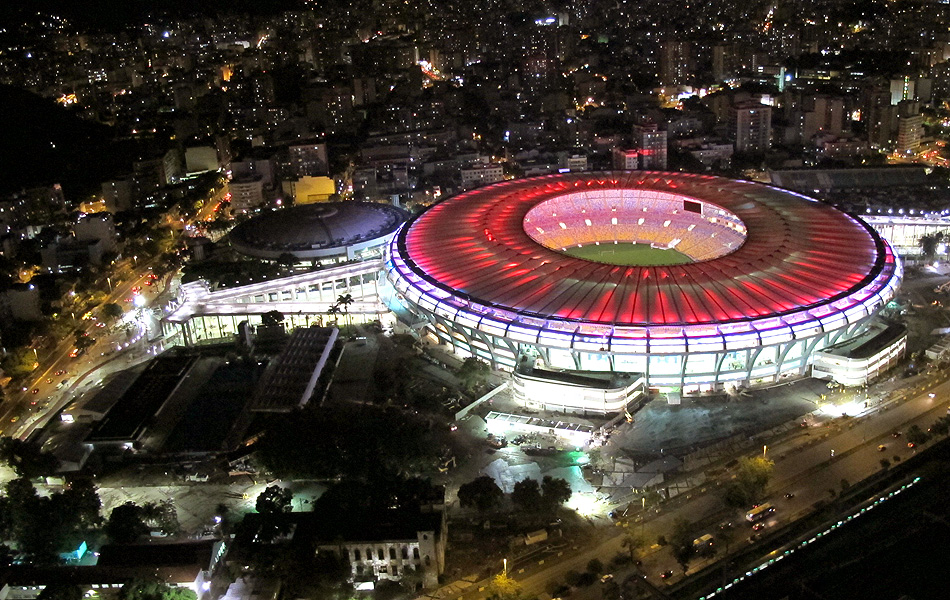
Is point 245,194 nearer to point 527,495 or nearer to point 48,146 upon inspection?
point 48,146

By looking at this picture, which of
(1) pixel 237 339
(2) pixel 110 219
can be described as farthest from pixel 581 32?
(1) pixel 237 339

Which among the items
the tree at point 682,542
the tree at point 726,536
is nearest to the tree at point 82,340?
the tree at point 682,542

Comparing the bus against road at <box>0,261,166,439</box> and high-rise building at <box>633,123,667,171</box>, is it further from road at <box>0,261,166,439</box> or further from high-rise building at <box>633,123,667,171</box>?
high-rise building at <box>633,123,667,171</box>

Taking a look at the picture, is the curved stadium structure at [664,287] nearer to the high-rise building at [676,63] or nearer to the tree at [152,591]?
the tree at [152,591]

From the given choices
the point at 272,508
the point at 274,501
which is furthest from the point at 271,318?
the point at 272,508

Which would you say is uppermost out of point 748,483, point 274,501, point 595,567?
point 274,501

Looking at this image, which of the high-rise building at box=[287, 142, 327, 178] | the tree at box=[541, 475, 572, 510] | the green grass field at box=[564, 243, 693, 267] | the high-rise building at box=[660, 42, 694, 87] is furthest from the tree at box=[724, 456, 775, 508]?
the high-rise building at box=[660, 42, 694, 87]

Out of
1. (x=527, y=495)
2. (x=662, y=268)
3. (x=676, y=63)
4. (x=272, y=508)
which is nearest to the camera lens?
(x=272, y=508)

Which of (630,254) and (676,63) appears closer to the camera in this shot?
(630,254)
